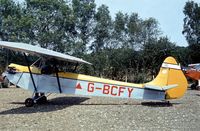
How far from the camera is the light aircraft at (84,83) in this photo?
15781 millimetres

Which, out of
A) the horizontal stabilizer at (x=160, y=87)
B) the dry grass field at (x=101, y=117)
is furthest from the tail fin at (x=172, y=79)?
the dry grass field at (x=101, y=117)

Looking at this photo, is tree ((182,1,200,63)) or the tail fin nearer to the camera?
the tail fin

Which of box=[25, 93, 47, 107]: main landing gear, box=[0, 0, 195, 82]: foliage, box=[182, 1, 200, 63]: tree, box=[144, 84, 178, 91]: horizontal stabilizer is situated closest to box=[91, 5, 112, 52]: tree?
box=[0, 0, 195, 82]: foliage

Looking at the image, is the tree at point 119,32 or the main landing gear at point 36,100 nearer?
the main landing gear at point 36,100

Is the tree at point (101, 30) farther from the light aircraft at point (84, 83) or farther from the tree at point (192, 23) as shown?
the light aircraft at point (84, 83)

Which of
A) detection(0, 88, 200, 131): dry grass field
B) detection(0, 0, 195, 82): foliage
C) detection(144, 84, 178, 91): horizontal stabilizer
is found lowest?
detection(0, 88, 200, 131): dry grass field

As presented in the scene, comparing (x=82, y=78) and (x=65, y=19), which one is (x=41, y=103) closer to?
(x=82, y=78)

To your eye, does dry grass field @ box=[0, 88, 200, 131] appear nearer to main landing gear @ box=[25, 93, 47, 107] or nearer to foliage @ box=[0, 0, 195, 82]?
main landing gear @ box=[25, 93, 47, 107]

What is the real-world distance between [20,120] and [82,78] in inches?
189

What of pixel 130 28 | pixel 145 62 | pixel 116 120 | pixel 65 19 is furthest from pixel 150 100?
pixel 130 28

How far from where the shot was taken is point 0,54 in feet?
145

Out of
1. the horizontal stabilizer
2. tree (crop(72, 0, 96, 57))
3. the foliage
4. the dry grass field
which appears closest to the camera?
the dry grass field

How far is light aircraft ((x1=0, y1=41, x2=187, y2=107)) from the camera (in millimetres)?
15781

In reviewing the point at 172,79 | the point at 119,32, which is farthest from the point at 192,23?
the point at 172,79
